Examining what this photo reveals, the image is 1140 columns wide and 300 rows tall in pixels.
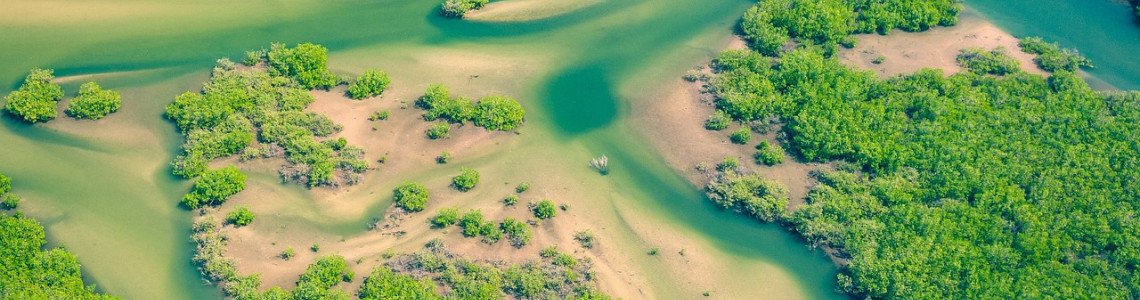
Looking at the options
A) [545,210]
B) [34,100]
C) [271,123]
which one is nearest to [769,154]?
[545,210]

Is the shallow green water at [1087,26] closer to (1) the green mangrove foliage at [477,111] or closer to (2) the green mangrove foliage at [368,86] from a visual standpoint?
(1) the green mangrove foliage at [477,111]

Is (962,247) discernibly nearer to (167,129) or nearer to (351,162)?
(351,162)

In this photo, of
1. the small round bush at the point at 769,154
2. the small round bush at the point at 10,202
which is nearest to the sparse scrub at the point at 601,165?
the small round bush at the point at 769,154

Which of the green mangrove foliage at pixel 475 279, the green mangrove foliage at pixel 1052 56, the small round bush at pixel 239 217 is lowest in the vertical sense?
the green mangrove foliage at pixel 475 279

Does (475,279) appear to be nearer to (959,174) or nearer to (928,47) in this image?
(959,174)

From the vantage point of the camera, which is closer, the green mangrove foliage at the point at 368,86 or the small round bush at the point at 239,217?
the small round bush at the point at 239,217

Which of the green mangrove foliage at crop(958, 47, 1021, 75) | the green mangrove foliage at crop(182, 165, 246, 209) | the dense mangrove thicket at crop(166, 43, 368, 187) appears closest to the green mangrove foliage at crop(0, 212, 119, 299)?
the green mangrove foliage at crop(182, 165, 246, 209)

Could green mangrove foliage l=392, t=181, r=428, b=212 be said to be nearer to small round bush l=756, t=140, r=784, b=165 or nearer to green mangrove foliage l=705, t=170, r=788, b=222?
green mangrove foliage l=705, t=170, r=788, b=222
